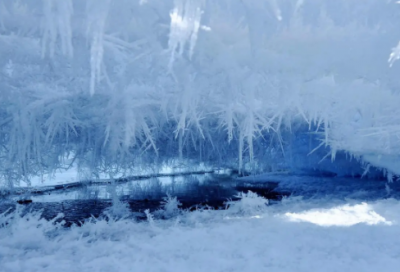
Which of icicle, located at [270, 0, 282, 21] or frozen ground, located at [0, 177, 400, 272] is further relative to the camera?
frozen ground, located at [0, 177, 400, 272]

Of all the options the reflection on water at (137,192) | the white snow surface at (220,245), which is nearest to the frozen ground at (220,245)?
the white snow surface at (220,245)

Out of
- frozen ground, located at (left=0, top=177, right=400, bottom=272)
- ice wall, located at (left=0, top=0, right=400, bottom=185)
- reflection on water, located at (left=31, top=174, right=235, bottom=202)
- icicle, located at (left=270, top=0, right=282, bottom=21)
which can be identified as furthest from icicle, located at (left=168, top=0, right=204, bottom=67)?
reflection on water, located at (left=31, top=174, right=235, bottom=202)

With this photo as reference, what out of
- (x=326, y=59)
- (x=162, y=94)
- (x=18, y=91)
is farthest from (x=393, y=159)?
(x=18, y=91)

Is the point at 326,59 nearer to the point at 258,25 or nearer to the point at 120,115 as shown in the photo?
the point at 258,25

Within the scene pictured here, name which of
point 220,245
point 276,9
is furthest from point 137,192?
point 276,9

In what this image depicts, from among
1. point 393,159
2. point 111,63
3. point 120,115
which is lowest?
point 393,159

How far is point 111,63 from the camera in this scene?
3883 millimetres

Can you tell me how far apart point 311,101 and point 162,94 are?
2396 mm

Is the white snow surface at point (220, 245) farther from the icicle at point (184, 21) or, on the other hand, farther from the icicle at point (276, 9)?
the icicle at point (276, 9)

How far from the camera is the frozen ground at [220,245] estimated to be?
10.0 ft

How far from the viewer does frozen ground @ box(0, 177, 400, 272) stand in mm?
3053

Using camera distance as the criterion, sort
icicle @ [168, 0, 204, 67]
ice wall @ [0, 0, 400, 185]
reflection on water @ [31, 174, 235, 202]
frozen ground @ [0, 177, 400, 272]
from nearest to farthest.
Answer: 1. icicle @ [168, 0, 204, 67]
2. ice wall @ [0, 0, 400, 185]
3. frozen ground @ [0, 177, 400, 272]
4. reflection on water @ [31, 174, 235, 202]

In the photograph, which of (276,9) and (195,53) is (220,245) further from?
(276,9)

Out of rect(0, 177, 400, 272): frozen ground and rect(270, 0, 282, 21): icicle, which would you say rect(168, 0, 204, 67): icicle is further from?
rect(0, 177, 400, 272): frozen ground
